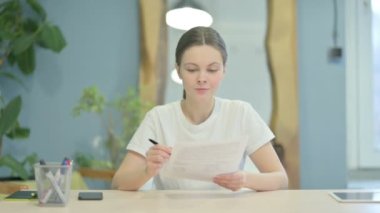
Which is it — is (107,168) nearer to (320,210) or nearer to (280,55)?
(280,55)

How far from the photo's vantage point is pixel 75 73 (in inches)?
128

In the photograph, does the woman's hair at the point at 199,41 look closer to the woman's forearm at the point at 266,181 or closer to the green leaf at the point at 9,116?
the woman's forearm at the point at 266,181

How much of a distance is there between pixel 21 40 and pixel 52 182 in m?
1.82

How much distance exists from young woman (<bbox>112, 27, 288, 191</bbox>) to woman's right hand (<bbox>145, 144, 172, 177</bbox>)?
0.04ft

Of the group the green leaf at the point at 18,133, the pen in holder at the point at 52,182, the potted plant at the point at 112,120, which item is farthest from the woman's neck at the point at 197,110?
the green leaf at the point at 18,133

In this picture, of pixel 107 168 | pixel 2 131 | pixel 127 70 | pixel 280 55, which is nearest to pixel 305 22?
pixel 280 55

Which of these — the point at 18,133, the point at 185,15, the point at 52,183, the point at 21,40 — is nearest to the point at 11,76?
the point at 21,40

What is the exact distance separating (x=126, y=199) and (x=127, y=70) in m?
1.91

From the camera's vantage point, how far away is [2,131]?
270 cm

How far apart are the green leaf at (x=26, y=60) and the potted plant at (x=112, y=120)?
375 millimetres

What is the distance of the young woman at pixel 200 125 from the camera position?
165 cm

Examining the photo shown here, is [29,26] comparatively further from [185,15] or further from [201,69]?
[201,69]

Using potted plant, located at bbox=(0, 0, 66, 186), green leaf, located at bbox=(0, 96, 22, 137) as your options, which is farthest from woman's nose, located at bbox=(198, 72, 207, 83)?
potted plant, located at bbox=(0, 0, 66, 186)

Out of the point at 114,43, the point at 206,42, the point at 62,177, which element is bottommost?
the point at 62,177
